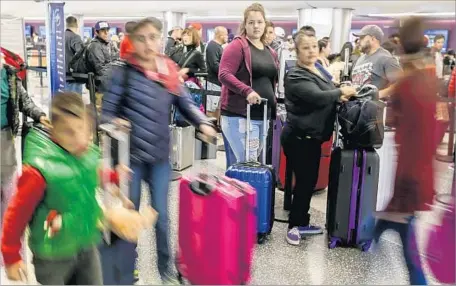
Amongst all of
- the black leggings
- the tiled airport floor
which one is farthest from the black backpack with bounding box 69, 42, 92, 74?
the black leggings

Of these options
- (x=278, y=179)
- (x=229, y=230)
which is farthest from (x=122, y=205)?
(x=278, y=179)

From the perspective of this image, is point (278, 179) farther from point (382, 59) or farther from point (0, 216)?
point (0, 216)

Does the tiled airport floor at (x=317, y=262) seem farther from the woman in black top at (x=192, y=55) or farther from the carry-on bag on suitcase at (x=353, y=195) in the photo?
the woman in black top at (x=192, y=55)

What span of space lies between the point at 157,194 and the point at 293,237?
1165mm

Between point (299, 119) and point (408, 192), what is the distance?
0.98 meters

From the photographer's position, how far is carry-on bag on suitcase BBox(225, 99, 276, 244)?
9.85 ft

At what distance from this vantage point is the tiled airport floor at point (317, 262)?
105 inches

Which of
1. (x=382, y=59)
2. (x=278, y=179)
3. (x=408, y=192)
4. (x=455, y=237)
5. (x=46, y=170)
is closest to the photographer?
(x=46, y=170)

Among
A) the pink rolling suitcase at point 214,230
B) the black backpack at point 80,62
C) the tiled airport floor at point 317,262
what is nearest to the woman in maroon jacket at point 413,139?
the tiled airport floor at point 317,262

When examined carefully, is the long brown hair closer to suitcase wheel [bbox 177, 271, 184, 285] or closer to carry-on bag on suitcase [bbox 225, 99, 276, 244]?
carry-on bag on suitcase [bbox 225, 99, 276, 244]

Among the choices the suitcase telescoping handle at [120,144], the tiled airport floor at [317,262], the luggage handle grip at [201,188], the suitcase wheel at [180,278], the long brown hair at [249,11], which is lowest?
the tiled airport floor at [317,262]

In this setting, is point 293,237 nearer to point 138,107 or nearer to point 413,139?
point 413,139

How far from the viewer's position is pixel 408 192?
216 centimetres

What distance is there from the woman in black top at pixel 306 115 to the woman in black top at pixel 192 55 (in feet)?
7.82
